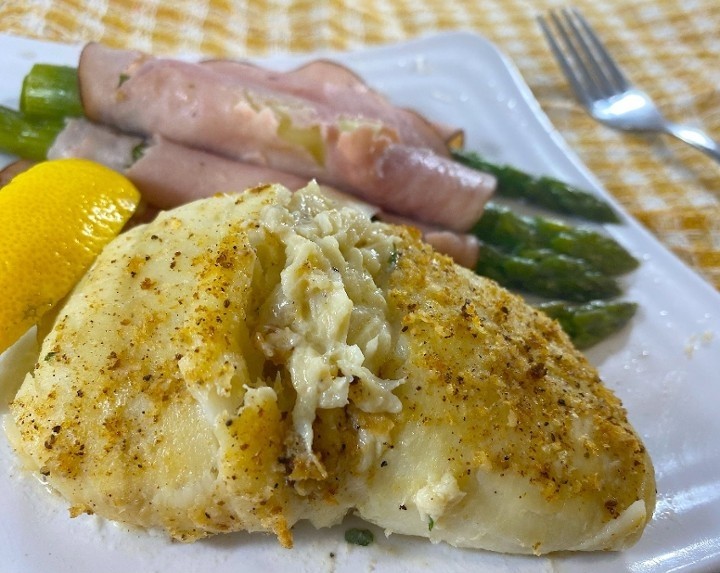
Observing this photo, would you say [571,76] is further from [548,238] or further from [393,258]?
[393,258]

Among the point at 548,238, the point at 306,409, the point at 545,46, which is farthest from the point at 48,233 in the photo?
the point at 545,46

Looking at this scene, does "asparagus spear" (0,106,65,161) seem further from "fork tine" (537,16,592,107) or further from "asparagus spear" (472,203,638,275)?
"fork tine" (537,16,592,107)

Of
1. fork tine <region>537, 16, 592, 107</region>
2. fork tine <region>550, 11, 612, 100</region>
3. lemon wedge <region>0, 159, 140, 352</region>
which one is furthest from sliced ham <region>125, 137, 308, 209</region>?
fork tine <region>550, 11, 612, 100</region>

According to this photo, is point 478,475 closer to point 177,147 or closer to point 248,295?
point 248,295

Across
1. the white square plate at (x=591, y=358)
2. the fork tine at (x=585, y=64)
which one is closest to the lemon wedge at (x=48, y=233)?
the white square plate at (x=591, y=358)

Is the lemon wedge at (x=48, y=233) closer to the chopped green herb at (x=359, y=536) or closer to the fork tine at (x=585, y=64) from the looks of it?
the chopped green herb at (x=359, y=536)

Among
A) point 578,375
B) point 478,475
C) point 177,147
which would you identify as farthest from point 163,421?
point 177,147

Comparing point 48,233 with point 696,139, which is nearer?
point 48,233
